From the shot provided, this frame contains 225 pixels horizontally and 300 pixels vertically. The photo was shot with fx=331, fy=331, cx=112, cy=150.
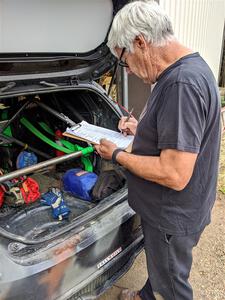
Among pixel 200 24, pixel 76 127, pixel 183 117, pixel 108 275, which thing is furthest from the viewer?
pixel 200 24

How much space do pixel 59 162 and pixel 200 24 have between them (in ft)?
14.9

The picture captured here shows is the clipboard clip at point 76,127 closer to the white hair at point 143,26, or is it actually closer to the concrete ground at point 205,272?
the white hair at point 143,26

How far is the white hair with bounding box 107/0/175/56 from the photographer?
134 centimetres

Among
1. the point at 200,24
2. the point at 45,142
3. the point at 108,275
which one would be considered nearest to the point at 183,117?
the point at 108,275

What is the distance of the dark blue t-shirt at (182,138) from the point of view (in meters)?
1.30

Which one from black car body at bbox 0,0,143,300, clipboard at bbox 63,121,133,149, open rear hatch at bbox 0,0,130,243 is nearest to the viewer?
black car body at bbox 0,0,143,300

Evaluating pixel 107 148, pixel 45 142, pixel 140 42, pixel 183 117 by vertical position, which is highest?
pixel 140 42

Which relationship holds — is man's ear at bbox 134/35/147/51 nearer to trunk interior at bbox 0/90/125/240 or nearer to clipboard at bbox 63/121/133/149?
clipboard at bbox 63/121/133/149

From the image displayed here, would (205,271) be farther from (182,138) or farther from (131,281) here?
(182,138)

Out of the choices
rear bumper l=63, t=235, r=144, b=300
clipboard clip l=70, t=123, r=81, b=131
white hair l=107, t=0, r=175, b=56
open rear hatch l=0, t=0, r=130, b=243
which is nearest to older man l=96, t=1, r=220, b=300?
white hair l=107, t=0, r=175, b=56

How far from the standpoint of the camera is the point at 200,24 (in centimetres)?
550

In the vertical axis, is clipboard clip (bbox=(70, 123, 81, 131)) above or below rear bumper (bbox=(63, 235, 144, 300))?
above

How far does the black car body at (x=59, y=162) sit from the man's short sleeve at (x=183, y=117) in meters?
0.71

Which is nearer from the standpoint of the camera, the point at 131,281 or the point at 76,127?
the point at 76,127
